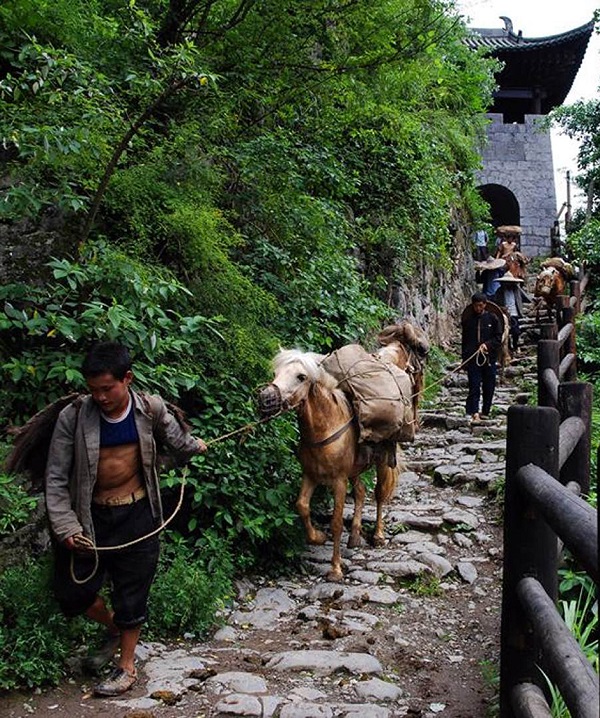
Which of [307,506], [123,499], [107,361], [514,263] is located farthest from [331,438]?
[514,263]

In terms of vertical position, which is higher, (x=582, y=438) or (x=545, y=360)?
(x=545, y=360)

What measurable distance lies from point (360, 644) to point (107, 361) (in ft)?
7.64

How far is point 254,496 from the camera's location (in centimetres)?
561

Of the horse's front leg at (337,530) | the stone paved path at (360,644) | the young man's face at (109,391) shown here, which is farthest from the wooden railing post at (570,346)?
the young man's face at (109,391)

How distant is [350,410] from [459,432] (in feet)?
15.8

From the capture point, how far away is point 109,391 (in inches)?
142

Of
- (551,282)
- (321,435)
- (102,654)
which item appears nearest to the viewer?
(102,654)

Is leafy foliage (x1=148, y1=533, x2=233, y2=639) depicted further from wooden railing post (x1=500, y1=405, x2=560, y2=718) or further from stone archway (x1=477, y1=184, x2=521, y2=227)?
stone archway (x1=477, y1=184, x2=521, y2=227)

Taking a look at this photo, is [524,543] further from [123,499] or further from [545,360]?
[545,360]

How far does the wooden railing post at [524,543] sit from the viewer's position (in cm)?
272

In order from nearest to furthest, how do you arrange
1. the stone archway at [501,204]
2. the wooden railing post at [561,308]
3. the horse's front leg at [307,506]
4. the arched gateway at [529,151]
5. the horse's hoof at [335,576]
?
the horse's hoof at [335,576] < the horse's front leg at [307,506] < the wooden railing post at [561,308] < the arched gateway at [529,151] < the stone archway at [501,204]

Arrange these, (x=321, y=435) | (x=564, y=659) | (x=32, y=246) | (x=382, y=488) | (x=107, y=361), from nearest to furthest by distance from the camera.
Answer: (x=564, y=659)
(x=107, y=361)
(x=32, y=246)
(x=321, y=435)
(x=382, y=488)

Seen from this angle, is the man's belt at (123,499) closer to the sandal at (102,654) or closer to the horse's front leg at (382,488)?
the sandal at (102,654)

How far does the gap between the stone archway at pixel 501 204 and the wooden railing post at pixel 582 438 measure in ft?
79.6
